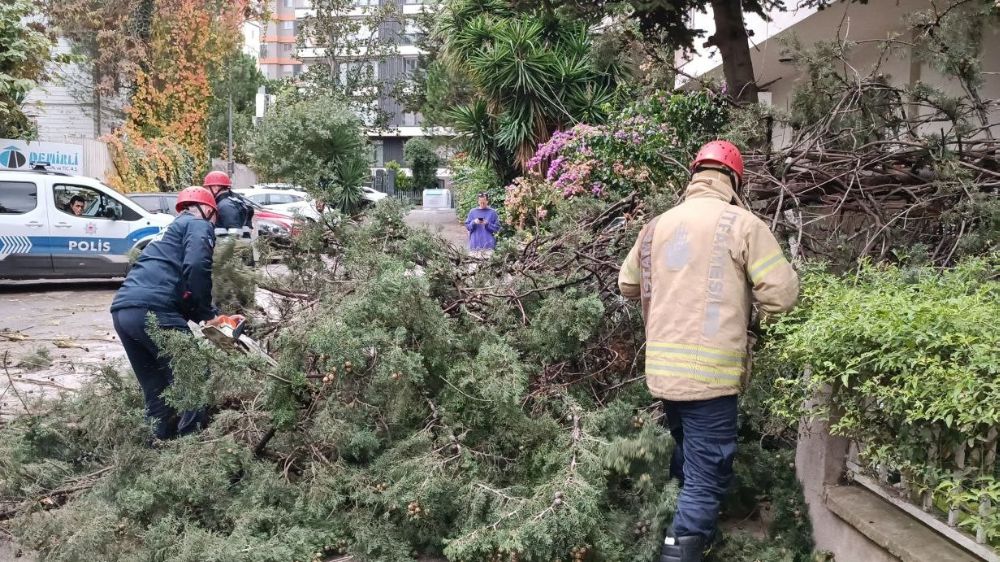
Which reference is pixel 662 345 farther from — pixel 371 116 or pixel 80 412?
pixel 371 116

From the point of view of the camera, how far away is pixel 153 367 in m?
4.83

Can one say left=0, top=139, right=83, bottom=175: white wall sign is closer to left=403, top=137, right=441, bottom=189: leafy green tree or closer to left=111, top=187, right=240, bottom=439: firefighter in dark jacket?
left=111, top=187, right=240, bottom=439: firefighter in dark jacket

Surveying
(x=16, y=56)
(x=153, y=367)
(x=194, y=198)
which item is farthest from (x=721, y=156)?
(x=16, y=56)

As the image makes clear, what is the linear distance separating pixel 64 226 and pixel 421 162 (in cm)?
3561

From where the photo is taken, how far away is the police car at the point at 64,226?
12422 millimetres

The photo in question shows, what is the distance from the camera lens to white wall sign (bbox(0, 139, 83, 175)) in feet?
52.9

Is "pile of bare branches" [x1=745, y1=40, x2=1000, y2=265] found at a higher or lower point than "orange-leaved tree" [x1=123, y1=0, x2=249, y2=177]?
lower

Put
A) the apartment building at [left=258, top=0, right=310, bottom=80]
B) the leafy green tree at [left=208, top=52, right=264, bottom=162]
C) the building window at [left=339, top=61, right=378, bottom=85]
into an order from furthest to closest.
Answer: the apartment building at [left=258, top=0, right=310, bottom=80]
the leafy green tree at [left=208, top=52, right=264, bottom=162]
the building window at [left=339, top=61, right=378, bottom=85]

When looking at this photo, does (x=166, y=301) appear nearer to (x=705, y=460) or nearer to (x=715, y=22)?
(x=705, y=460)

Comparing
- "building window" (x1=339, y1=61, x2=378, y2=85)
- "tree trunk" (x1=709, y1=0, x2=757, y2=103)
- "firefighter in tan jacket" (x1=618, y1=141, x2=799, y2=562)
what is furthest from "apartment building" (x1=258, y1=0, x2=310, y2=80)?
"firefighter in tan jacket" (x1=618, y1=141, x2=799, y2=562)

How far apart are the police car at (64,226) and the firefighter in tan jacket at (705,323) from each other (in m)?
10.7

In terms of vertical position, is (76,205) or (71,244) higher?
(76,205)

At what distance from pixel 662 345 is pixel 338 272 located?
2548 millimetres

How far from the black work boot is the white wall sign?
14.9 metres
